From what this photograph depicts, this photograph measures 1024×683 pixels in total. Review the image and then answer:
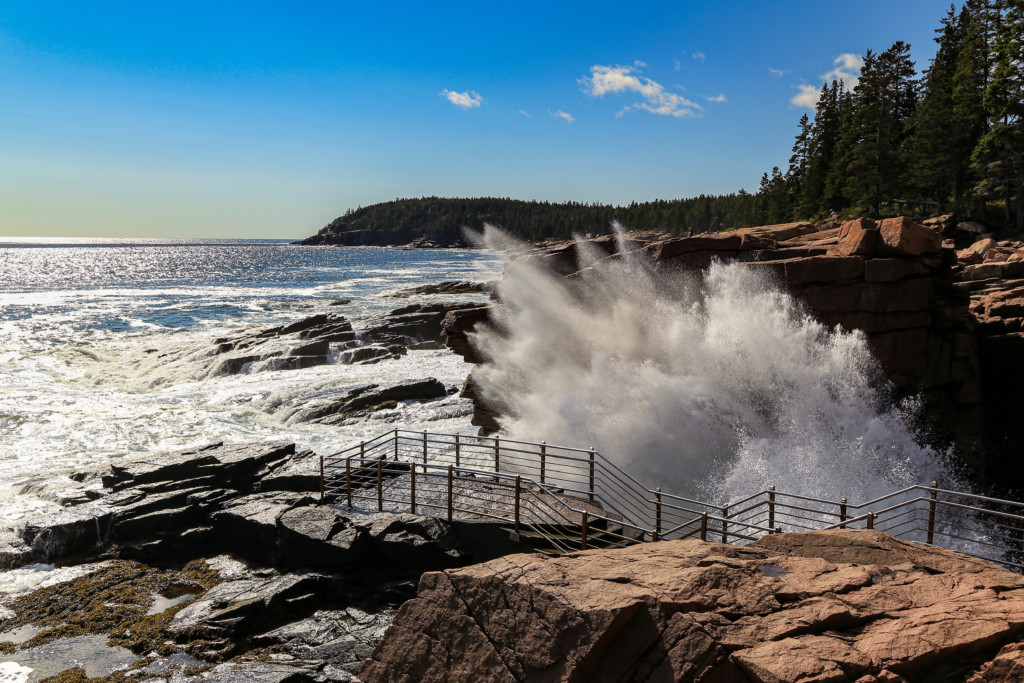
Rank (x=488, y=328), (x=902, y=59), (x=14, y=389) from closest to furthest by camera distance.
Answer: (x=488, y=328) < (x=14, y=389) < (x=902, y=59)

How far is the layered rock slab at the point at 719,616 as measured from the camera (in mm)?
4727

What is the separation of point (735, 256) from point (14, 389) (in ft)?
110

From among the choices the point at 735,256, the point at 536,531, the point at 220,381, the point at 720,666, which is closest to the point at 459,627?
the point at 720,666

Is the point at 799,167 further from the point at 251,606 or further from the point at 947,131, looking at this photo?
the point at 251,606

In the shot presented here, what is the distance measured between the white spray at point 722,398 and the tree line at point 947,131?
32.8 metres

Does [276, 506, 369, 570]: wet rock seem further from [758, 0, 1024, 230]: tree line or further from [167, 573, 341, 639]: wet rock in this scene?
[758, 0, 1024, 230]: tree line

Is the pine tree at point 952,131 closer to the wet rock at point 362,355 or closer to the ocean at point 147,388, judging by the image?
the ocean at point 147,388

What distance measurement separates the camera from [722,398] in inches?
631

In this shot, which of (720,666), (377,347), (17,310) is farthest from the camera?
(17,310)

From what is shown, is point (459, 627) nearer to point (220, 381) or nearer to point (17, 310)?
point (220, 381)

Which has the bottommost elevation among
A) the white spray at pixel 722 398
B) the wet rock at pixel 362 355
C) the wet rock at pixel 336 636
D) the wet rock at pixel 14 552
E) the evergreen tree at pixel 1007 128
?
the wet rock at pixel 14 552

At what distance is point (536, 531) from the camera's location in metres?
10.9

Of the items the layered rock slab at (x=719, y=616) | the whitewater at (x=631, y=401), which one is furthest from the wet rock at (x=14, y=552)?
the layered rock slab at (x=719, y=616)

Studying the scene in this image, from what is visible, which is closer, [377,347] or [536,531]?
[536,531]
